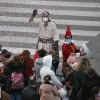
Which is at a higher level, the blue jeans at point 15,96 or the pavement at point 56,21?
the pavement at point 56,21

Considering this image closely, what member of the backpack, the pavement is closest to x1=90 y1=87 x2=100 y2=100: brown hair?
the backpack

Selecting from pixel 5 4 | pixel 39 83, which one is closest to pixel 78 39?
pixel 5 4

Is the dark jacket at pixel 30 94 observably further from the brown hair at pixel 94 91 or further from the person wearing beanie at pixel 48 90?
the brown hair at pixel 94 91

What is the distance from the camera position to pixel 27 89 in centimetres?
889

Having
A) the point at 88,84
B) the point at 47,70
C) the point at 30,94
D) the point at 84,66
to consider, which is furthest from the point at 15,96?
the point at 88,84

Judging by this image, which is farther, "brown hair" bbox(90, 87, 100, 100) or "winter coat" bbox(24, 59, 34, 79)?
"winter coat" bbox(24, 59, 34, 79)

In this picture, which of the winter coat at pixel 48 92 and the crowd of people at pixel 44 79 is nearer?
the winter coat at pixel 48 92

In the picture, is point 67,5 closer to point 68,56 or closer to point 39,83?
point 68,56

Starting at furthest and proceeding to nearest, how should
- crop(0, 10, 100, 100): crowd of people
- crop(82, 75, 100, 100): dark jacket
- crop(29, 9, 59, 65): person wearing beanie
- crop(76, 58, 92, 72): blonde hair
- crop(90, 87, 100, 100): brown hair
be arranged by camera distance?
crop(29, 9, 59, 65): person wearing beanie
crop(76, 58, 92, 72): blonde hair
crop(82, 75, 100, 100): dark jacket
crop(0, 10, 100, 100): crowd of people
crop(90, 87, 100, 100): brown hair

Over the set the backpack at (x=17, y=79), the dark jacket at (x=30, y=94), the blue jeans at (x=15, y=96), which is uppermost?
the backpack at (x=17, y=79)

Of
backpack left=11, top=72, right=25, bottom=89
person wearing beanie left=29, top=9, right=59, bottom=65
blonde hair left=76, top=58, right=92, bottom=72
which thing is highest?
person wearing beanie left=29, top=9, right=59, bottom=65

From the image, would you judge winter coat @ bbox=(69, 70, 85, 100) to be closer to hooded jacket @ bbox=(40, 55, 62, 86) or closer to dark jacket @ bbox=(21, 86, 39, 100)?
hooded jacket @ bbox=(40, 55, 62, 86)

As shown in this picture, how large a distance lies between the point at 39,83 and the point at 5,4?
7.45 meters

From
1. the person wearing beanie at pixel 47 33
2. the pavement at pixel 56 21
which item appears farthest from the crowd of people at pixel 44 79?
the pavement at pixel 56 21
